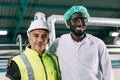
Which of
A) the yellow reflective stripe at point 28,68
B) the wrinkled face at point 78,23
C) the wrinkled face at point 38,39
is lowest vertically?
the yellow reflective stripe at point 28,68

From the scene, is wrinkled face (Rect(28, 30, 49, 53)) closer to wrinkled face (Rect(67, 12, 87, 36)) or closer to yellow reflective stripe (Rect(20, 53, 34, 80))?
yellow reflective stripe (Rect(20, 53, 34, 80))

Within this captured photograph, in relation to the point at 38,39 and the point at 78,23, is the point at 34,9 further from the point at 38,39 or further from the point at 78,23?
the point at 38,39

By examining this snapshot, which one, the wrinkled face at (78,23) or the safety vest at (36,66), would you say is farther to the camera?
the wrinkled face at (78,23)

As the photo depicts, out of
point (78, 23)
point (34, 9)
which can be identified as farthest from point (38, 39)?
point (34, 9)

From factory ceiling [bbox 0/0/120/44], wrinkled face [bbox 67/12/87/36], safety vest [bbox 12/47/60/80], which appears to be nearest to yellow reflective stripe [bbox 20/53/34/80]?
safety vest [bbox 12/47/60/80]

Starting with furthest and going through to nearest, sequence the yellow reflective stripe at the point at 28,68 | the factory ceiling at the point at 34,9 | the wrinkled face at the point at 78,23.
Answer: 1. the factory ceiling at the point at 34,9
2. the wrinkled face at the point at 78,23
3. the yellow reflective stripe at the point at 28,68

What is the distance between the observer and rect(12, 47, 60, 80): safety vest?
1.78 meters

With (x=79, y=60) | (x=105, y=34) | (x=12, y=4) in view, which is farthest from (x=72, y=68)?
(x=105, y=34)

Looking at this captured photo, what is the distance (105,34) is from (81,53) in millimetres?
10687

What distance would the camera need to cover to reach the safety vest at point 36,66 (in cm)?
178

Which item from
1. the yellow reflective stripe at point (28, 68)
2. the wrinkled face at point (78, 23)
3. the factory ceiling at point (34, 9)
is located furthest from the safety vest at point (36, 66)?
the factory ceiling at point (34, 9)

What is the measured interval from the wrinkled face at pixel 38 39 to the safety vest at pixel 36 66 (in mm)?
39

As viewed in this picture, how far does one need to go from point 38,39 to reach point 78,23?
0.34m

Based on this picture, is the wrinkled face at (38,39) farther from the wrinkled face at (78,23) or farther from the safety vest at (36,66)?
the wrinkled face at (78,23)
